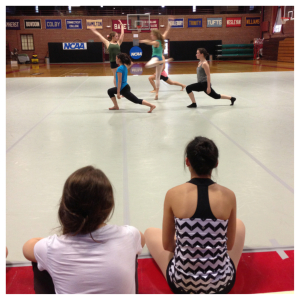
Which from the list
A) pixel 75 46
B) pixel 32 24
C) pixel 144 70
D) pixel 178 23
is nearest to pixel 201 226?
pixel 144 70

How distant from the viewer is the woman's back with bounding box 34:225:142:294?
120cm

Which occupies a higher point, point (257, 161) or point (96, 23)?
point (96, 23)

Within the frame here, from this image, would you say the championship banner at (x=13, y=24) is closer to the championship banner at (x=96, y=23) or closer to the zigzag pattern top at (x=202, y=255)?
the championship banner at (x=96, y=23)

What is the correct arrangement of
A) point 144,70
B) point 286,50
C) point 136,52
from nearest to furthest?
point 144,70 < point 286,50 < point 136,52

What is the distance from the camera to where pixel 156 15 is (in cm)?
2381

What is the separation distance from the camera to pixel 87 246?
3.97ft

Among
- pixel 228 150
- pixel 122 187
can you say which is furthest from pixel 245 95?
pixel 122 187

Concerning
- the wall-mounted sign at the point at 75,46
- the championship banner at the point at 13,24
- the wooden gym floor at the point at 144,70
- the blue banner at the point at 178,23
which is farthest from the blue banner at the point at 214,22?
the championship banner at the point at 13,24

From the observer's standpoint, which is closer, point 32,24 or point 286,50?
point 286,50

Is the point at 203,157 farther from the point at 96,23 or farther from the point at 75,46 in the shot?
the point at 96,23

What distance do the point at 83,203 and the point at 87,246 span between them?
17 cm

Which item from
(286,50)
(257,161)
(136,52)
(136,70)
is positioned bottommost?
(257,161)

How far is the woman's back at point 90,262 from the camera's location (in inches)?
47.1

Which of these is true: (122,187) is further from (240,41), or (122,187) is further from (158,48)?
(240,41)
